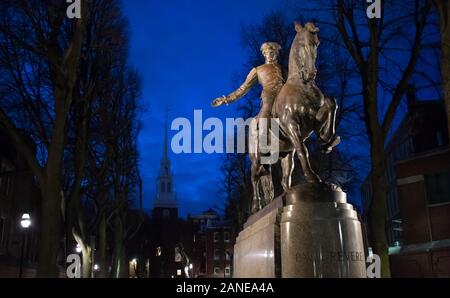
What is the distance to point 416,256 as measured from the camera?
31.1 meters

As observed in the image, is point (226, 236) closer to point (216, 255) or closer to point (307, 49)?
point (216, 255)

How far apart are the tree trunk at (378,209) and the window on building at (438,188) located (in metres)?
17.3

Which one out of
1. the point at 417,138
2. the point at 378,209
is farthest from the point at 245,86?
the point at 417,138

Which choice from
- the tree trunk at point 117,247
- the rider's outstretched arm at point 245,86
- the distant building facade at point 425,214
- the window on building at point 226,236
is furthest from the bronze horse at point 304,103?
the window on building at point 226,236

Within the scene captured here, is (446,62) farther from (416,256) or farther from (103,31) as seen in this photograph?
(416,256)

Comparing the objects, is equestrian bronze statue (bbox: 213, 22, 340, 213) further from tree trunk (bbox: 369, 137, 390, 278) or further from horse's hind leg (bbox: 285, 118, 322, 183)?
tree trunk (bbox: 369, 137, 390, 278)

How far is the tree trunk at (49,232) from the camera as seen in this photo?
1354cm

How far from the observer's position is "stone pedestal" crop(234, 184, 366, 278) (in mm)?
6523

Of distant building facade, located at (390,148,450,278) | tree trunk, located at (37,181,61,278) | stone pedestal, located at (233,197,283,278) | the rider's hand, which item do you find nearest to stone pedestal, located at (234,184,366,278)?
stone pedestal, located at (233,197,283,278)

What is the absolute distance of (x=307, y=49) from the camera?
7.57m

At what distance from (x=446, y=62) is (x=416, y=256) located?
2271cm

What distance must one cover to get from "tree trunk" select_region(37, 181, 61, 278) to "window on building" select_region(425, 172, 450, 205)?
79.6ft

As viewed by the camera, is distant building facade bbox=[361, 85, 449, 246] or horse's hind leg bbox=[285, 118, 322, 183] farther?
distant building facade bbox=[361, 85, 449, 246]

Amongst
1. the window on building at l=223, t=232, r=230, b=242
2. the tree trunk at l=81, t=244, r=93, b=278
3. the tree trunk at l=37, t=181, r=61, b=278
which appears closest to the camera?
the tree trunk at l=37, t=181, r=61, b=278
